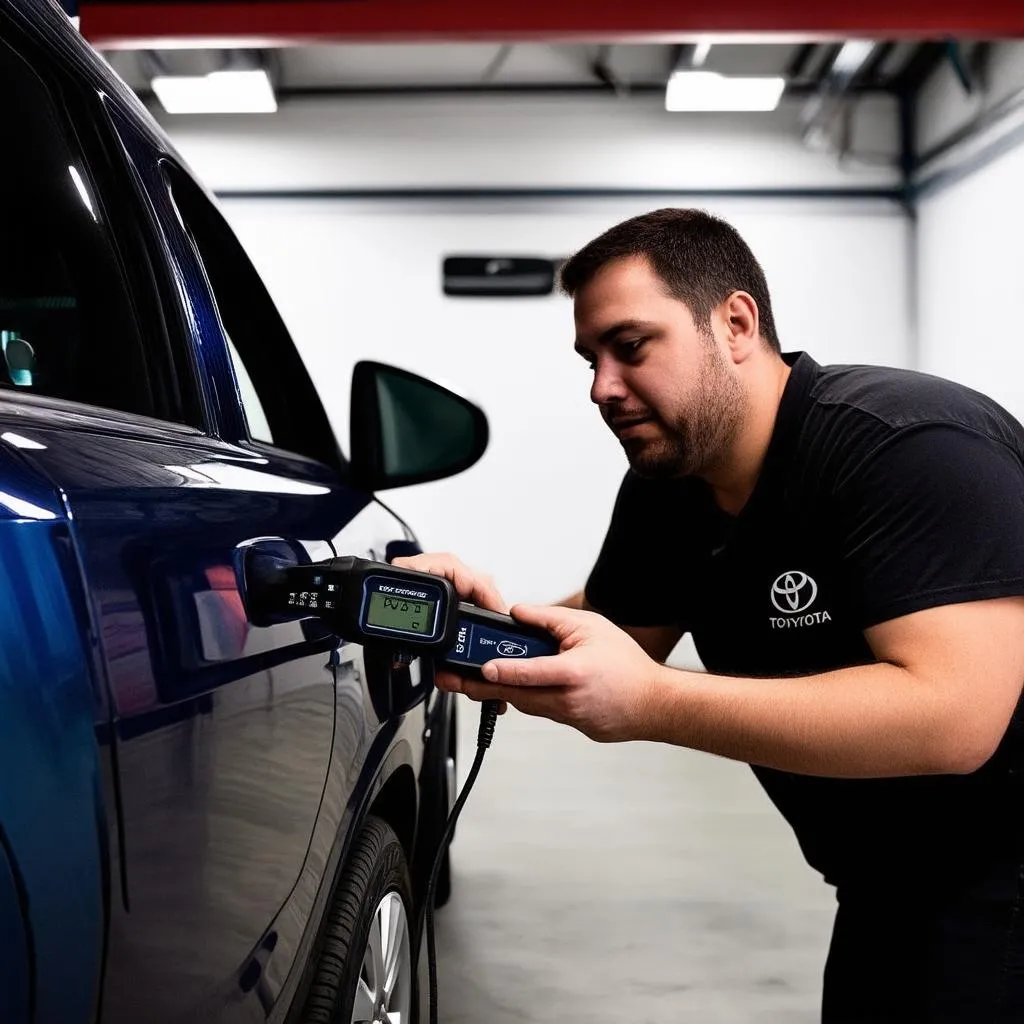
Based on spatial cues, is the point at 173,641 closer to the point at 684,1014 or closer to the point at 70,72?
the point at 70,72

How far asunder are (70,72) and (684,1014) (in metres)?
2.27

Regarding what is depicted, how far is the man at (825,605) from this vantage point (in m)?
1.20

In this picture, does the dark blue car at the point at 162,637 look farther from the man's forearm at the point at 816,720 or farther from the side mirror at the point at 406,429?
the man's forearm at the point at 816,720

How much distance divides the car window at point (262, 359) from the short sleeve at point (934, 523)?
868 mm

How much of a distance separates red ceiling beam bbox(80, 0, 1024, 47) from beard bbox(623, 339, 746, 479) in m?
4.66

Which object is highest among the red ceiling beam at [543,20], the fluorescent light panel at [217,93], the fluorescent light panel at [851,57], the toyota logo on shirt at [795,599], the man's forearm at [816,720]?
the fluorescent light panel at [217,93]

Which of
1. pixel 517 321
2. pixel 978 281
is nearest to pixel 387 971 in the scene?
pixel 978 281

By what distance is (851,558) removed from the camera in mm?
1362

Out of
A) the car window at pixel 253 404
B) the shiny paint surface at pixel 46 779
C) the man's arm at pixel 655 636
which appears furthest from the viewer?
the man's arm at pixel 655 636

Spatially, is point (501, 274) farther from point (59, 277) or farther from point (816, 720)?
point (816, 720)

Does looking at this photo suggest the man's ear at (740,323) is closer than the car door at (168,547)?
No

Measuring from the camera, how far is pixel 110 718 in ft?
2.11

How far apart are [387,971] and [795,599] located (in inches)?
30.4

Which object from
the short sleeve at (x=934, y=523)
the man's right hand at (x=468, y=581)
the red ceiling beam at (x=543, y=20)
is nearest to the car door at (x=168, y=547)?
the man's right hand at (x=468, y=581)
